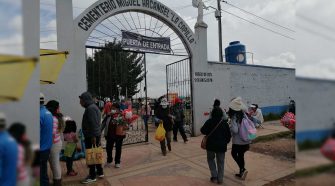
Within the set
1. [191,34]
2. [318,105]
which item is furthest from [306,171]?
[191,34]

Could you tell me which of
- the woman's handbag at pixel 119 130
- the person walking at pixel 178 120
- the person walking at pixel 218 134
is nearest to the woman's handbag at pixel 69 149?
the woman's handbag at pixel 119 130

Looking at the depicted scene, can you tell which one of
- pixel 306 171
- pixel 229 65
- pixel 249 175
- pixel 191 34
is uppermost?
pixel 191 34

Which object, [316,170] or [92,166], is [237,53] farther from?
[316,170]

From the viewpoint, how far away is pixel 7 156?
3.36ft

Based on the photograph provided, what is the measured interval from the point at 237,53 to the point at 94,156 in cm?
939

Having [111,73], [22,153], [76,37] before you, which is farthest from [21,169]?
[111,73]

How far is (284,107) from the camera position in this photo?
45.8ft

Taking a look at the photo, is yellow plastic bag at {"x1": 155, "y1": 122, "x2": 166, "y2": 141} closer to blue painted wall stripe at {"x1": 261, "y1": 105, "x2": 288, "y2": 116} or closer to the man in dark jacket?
the man in dark jacket

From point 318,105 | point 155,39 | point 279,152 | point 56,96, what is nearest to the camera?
point 318,105

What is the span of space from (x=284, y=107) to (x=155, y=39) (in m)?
8.58

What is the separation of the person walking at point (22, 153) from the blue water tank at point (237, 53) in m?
12.0

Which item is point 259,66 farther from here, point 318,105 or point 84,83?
point 318,105

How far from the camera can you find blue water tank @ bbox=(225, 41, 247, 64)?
12438mm

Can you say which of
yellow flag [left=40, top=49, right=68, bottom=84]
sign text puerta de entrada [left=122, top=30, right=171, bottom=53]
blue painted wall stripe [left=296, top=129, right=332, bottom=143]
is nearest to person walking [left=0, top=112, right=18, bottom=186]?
blue painted wall stripe [left=296, top=129, right=332, bottom=143]
